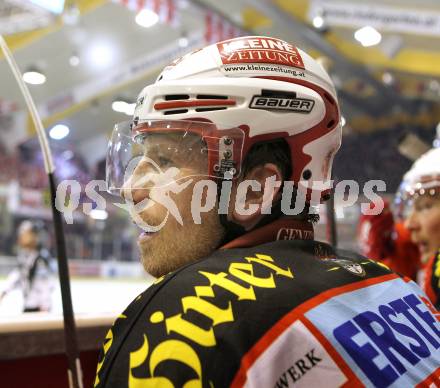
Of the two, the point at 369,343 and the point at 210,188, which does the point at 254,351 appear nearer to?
the point at 369,343

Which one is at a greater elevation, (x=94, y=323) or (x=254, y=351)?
(x=254, y=351)

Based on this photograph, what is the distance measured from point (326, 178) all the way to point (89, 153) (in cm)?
199

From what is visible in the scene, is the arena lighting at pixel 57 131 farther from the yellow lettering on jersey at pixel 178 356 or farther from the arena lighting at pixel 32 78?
the yellow lettering on jersey at pixel 178 356

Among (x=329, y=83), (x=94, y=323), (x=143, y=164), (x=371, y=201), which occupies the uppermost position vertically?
(x=329, y=83)

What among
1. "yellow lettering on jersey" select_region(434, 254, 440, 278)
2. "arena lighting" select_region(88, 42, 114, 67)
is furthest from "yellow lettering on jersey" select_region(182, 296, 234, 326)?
"arena lighting" select_region(88, 42, 114, 67)

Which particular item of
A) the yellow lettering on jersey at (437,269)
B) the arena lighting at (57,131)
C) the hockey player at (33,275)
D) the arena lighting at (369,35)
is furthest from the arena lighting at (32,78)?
the arena lighting at (369,35)

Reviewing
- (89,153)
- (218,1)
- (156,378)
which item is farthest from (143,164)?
(218,1)

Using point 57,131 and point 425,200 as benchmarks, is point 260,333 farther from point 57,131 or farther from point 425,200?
point 425,200

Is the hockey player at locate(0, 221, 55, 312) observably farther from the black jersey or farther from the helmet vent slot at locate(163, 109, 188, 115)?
the black jersey

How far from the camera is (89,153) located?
2887mm

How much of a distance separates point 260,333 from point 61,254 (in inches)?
22.8

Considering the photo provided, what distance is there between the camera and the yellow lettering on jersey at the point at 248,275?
0.66 meters

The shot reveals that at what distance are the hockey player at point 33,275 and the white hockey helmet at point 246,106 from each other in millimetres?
3235

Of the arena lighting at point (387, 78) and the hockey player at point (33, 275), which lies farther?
the arena lighting at point (387, 78)
